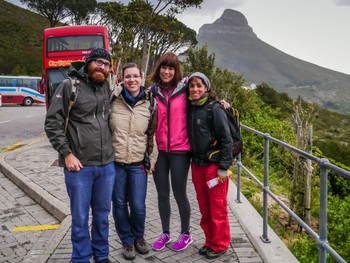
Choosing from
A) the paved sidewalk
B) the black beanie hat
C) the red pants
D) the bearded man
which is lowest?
the paved sidewalk

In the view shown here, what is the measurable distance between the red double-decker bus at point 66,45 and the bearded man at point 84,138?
1103cm

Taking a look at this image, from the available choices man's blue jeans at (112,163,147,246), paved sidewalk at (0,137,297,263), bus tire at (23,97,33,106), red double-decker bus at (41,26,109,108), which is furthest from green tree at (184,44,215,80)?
bus tire at (23,97,33,106)

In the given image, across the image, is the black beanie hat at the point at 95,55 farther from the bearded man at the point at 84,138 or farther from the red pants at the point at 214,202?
the red pants at the point at 214,202

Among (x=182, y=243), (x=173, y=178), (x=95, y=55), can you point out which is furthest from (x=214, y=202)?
(x=95, y=55)

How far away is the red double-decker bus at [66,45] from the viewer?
45.3 feet

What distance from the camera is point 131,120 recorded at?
3.47 m

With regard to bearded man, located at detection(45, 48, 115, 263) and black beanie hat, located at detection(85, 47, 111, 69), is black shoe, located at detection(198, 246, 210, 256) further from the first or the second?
black beanie hat, located at detection(85, 47, 111, 69)

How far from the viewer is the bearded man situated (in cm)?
307

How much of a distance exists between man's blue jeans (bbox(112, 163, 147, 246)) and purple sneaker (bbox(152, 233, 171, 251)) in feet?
0.64

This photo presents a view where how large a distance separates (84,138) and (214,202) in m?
1.39

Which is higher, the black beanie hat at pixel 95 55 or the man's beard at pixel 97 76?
the black beanie hat at pixel 95 55

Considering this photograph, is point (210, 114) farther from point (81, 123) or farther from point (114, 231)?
point (114, 231)

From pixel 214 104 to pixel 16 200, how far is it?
3937 millimetres

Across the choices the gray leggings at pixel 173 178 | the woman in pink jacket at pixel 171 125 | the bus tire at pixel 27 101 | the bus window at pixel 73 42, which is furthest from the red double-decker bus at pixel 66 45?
the bus tire at pixel 27 101
